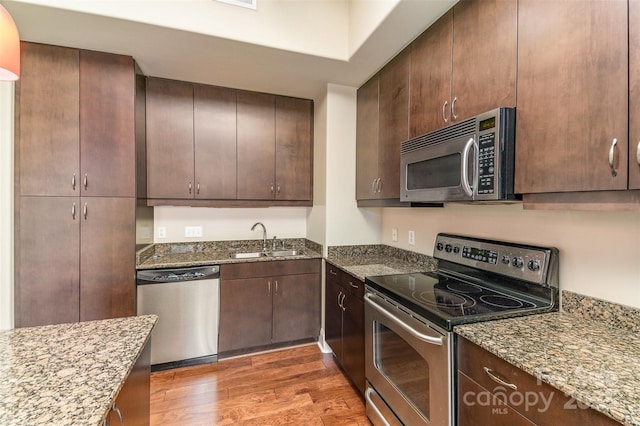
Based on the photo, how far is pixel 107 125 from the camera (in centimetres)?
219

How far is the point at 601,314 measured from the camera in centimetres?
123

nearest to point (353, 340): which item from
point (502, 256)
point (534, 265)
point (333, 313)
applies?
point (333, 313)

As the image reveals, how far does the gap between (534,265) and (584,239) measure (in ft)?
0.74

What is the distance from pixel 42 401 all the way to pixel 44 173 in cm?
197

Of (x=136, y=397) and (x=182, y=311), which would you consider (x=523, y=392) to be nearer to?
(x=136, y=397)

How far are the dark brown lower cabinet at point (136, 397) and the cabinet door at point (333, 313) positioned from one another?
144 cm

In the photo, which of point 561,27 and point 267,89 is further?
point 267,89

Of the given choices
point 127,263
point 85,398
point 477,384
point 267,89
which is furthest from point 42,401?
point 267,89

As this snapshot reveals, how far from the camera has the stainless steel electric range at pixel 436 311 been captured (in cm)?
125

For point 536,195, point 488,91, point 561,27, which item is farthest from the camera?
point 488,91

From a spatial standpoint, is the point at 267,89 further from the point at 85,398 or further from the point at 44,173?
the point at 85,398

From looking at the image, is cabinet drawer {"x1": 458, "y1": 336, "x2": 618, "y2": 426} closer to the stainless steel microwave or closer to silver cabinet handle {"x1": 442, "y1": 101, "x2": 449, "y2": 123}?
the stainless steel microwave

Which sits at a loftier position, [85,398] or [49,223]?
[49,223]

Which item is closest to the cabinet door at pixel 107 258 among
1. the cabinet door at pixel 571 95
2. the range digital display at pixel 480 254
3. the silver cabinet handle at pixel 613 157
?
the range digital display at pixel 480 254
